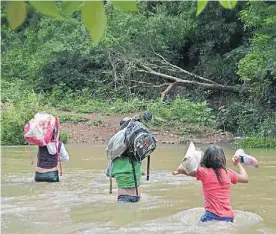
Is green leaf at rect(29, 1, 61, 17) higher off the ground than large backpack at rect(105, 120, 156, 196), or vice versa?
green leaf at rect(29, 1, 61, 17)

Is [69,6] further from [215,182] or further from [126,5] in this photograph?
[215,182]

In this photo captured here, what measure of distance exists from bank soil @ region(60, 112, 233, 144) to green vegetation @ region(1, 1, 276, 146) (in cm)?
33

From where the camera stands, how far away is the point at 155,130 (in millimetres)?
22281

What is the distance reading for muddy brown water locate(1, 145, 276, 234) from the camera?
679 centimetres

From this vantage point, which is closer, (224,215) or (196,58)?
(224,215)

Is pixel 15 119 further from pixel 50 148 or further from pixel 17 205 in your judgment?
pixel 17 205

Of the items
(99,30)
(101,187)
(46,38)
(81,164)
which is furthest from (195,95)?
(99,30)

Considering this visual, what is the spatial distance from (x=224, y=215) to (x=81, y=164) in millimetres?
7393

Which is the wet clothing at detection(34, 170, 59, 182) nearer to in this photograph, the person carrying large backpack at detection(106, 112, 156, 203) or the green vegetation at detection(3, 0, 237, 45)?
the person carrying large backpack at detection(106, 112, 156, 203)

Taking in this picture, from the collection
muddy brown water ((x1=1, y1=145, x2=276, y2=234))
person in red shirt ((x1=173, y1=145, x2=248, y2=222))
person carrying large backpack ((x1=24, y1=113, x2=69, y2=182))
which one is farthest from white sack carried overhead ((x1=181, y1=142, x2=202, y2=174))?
person carrying large backpack ((x1=24, y1=113, x2=69, y2=182))

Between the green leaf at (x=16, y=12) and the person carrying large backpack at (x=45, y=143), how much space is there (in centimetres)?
843

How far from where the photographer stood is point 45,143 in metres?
9.93

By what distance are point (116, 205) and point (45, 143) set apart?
2329 mm

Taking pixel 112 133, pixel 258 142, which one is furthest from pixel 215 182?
pixel 112 133
